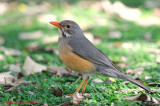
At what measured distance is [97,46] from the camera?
764cm

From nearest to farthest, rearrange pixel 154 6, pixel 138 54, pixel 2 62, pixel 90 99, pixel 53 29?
pixel 90 99
pixel 2 62
pixel 138 54
pixel 53 29
pixel 154 6

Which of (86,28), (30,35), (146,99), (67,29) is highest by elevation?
(86,28)

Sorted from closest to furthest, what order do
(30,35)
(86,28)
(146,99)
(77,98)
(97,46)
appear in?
(146,99) → (77,98) → (97,46) → (30,35) → (86,28)

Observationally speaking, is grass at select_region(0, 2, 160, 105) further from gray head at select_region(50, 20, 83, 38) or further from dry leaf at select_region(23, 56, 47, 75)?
gray head at select_region(50, 20, 83, 38)

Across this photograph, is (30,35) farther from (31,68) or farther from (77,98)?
(77,98)

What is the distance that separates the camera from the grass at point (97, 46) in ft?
14.4

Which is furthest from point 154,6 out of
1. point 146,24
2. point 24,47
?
point 24,47

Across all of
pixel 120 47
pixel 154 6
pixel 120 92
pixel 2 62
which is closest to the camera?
pixel 120 92

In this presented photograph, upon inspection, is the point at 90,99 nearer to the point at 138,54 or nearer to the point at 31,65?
the point at 31,65

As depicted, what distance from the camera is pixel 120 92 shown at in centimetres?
458

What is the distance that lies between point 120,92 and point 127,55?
2.54 metres

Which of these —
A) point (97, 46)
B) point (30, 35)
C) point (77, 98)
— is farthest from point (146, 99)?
point (30, 35)

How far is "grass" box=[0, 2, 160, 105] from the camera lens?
439 cm

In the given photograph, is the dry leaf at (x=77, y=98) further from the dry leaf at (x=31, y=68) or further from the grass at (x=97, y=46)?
the dry leaf at (x=31, y=68)
